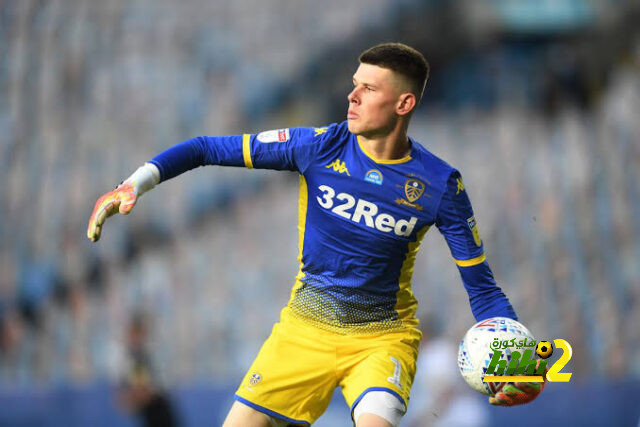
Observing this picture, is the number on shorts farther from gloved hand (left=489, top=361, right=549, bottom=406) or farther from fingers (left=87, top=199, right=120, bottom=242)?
fingers (left=87, top=199, right=120, bottom=242)

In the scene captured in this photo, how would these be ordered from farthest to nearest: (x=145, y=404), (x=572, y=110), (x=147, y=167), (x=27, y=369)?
(x=572, y=110) < (x=27, y=369) < (x=145, y=404) < (x=147, y=167)

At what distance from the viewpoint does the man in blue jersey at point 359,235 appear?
414cm

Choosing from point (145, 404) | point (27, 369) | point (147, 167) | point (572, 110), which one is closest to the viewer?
point (147, 167)


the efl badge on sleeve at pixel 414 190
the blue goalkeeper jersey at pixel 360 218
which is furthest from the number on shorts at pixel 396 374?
the efl badge on sleeve at pixel 414 190

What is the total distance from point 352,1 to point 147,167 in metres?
7.56

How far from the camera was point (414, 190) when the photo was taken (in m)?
4.16

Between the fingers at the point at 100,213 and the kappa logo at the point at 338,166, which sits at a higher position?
the kappa logo at the point at 338,166

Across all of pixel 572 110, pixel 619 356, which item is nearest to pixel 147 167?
pixel 619 356

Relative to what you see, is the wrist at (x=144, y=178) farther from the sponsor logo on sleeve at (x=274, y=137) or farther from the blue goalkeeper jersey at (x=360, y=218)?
the sponsor logo on sleeve at (x=274, y=137)

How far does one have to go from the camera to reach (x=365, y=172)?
4223 mm

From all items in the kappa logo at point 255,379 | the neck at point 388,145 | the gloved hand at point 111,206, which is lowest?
the kappa logo at point 255,379

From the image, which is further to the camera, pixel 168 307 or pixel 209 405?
pixel 168 307

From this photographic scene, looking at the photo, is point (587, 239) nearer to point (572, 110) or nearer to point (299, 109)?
point (572, 110)

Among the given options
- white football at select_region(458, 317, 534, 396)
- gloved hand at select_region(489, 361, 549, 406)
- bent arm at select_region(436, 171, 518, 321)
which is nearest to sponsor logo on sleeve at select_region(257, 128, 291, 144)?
bent arm at select_region(436, 171, 518, 321)
